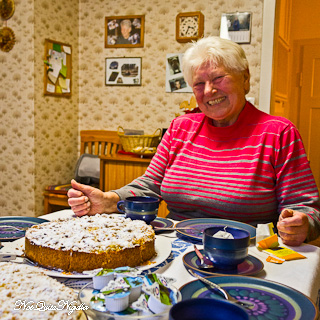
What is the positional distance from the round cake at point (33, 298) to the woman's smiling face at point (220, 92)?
3.50 feet

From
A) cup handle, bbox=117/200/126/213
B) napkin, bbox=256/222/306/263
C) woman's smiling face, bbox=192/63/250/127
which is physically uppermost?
woman's smiling face, bbox=192/63/250/127

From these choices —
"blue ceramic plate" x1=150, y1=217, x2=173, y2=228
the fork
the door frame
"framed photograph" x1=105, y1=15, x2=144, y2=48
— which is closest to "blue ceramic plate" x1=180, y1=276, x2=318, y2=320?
the fork

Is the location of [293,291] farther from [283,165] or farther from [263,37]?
[263,37]

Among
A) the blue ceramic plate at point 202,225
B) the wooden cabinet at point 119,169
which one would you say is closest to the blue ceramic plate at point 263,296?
the blue ceramic plate at point 202,225

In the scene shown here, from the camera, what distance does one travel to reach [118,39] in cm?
388

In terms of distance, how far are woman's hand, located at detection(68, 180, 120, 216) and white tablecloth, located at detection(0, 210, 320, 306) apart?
332 millimetres

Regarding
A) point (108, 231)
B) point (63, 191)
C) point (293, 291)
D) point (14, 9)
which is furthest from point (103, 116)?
point (293, 291)

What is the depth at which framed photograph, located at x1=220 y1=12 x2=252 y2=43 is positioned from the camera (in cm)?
Result: 338

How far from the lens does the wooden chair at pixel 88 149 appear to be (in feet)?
11.8

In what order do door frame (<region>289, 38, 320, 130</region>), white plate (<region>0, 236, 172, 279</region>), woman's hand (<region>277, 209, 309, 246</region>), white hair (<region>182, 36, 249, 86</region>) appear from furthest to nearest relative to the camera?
door frame (<region>289, 38, 320, 130</region>) < white hair (<region>182, 36, 249, 86</region>) < woman's hand (<region>277, 209, 309, 246</region>) < white plate (<region>0, 236, 172, 279</region>)

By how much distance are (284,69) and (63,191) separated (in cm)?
295

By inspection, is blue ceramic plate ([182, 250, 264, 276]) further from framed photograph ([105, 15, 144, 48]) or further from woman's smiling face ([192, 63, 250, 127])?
framed photograph ([105, 15, 144, 48])

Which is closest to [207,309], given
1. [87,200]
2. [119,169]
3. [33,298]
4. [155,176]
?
[33,298]

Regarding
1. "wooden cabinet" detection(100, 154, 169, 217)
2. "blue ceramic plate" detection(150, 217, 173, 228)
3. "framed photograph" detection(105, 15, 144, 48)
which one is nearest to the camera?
"blue ceramic plate" detection(150, 217, 173, 228)
